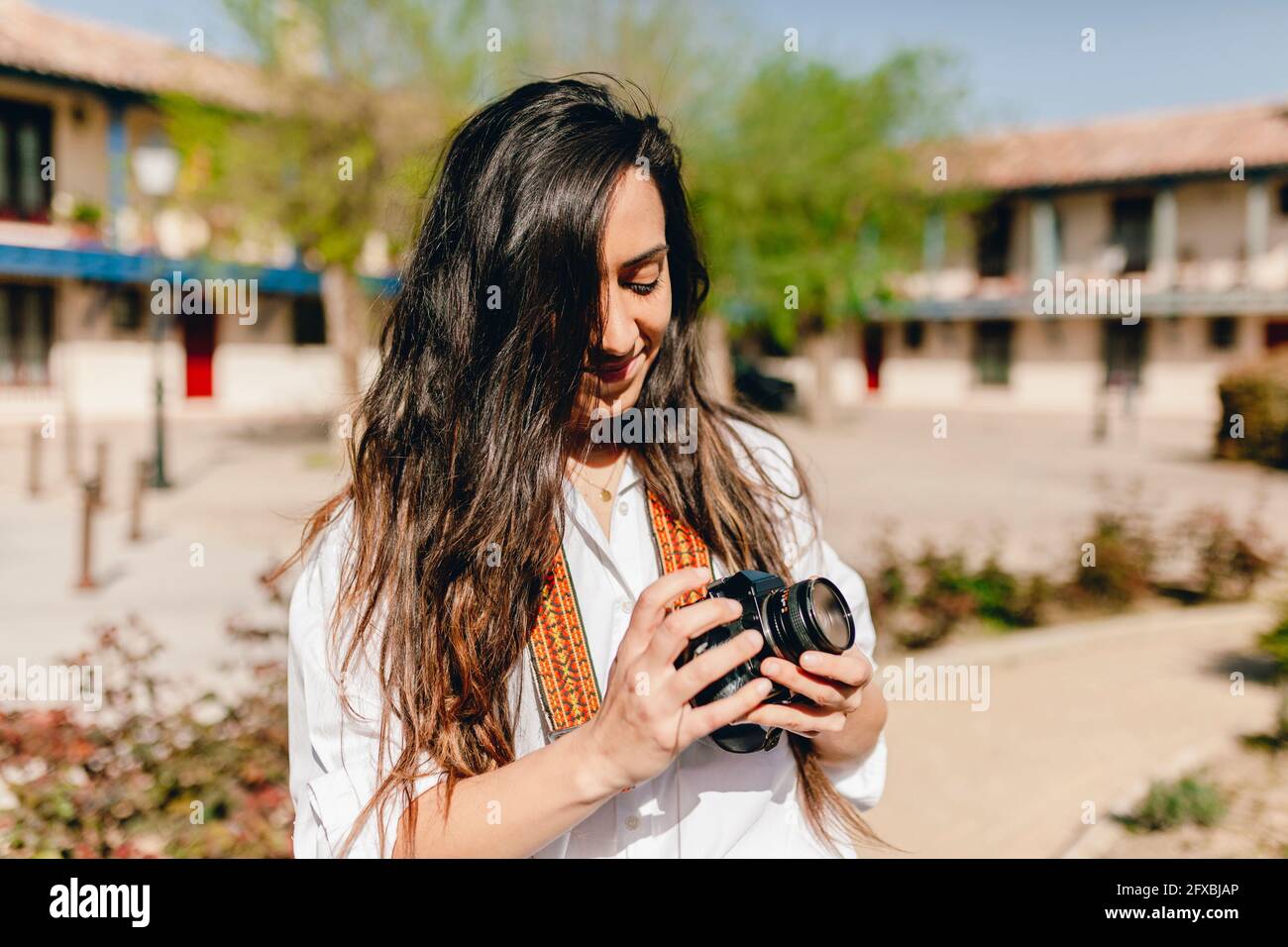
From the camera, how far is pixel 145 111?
24.2 m

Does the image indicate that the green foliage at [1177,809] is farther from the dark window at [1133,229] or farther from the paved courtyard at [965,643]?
the dark window at [1133,229]

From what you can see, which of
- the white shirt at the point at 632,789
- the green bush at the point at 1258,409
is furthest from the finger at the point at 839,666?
the green bush at the point at 1258,409

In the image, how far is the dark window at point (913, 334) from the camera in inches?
1325

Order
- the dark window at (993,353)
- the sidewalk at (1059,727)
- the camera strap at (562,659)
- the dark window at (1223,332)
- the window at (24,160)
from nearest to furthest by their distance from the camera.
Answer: the camera strap at (562,659) < the sidewalk at (1059,727) < the window at (24,160) < the dark window at (1223,332) < the dark window at (993,353)

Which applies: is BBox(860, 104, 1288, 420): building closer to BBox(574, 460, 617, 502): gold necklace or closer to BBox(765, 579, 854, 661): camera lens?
BBox(574, 460, 617, 502): gold necklace

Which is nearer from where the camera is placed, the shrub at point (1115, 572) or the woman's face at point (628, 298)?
the woman's face at point (628, 298)

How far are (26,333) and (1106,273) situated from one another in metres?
27.6

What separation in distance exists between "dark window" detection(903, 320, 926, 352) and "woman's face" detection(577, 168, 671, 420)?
109ft

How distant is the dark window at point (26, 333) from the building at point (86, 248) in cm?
2

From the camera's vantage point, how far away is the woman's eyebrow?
1498 millimetres

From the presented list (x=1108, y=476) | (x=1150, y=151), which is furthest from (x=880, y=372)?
(x=1108, y=476)

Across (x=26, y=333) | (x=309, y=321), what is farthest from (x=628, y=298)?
(x=309, y=321)
